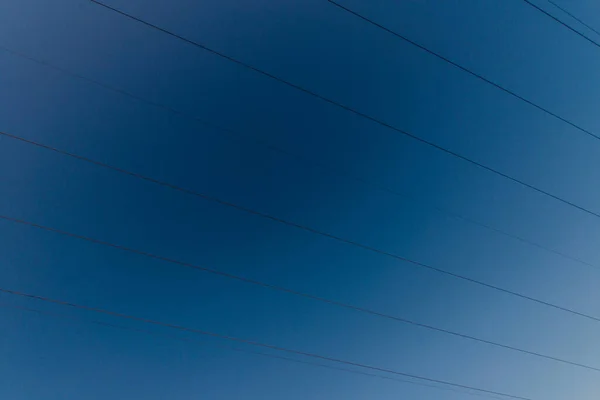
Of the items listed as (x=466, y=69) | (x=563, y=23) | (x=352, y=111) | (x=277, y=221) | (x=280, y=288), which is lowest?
(x=280, y=288)

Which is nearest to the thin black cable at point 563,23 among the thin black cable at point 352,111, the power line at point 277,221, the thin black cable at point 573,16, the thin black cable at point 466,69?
the thin black cable at point 573,16

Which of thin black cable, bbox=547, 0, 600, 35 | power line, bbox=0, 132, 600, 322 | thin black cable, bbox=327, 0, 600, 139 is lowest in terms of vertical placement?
power line, bbox=0, 132, 600, 322

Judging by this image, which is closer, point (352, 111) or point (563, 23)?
point (352, 111)

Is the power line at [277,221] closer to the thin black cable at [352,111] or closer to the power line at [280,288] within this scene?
the power line at [280,288]

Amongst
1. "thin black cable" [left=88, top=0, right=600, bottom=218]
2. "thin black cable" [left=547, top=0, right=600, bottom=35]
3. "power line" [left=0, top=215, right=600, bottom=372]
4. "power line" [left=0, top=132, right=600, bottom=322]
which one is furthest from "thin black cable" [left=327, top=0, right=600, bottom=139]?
"power line" [left=0, top=215, right=600, bottom=372]

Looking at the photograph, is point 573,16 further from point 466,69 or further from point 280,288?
point 280,288

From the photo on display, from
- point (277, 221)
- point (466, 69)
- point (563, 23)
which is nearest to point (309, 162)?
point (277, 221)

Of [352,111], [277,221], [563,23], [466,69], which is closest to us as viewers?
[277,221]

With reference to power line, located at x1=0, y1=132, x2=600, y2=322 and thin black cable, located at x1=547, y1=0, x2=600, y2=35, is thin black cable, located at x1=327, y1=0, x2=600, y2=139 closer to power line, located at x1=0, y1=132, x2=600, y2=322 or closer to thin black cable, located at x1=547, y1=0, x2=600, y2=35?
thin black cable, located at x1=547, y1=0, x2=600, y2=35

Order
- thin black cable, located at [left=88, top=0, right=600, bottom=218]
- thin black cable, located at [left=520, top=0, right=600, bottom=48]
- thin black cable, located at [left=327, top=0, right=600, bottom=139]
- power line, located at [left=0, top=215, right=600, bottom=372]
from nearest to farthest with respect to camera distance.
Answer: power line, located at [left=0, top=215, right=600, bottom=372]
thin black cable, located at [left=88, top=0, right=600, bottom=218]
thin black cable, located at [left=327, top=0, right=600, bottom=139]
thin black cable, located at [left=520, top=0, right=600, bottom=48]

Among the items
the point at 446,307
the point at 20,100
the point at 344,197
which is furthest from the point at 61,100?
the point at 446,307

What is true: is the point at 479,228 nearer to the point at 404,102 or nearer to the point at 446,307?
the point at 446,307

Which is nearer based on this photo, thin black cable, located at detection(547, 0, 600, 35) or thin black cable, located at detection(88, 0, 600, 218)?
thin black cable, located at detection(88, 0, 600, 218)

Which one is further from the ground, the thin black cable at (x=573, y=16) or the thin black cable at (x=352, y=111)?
the thin black cable at (x=573, y=16)
